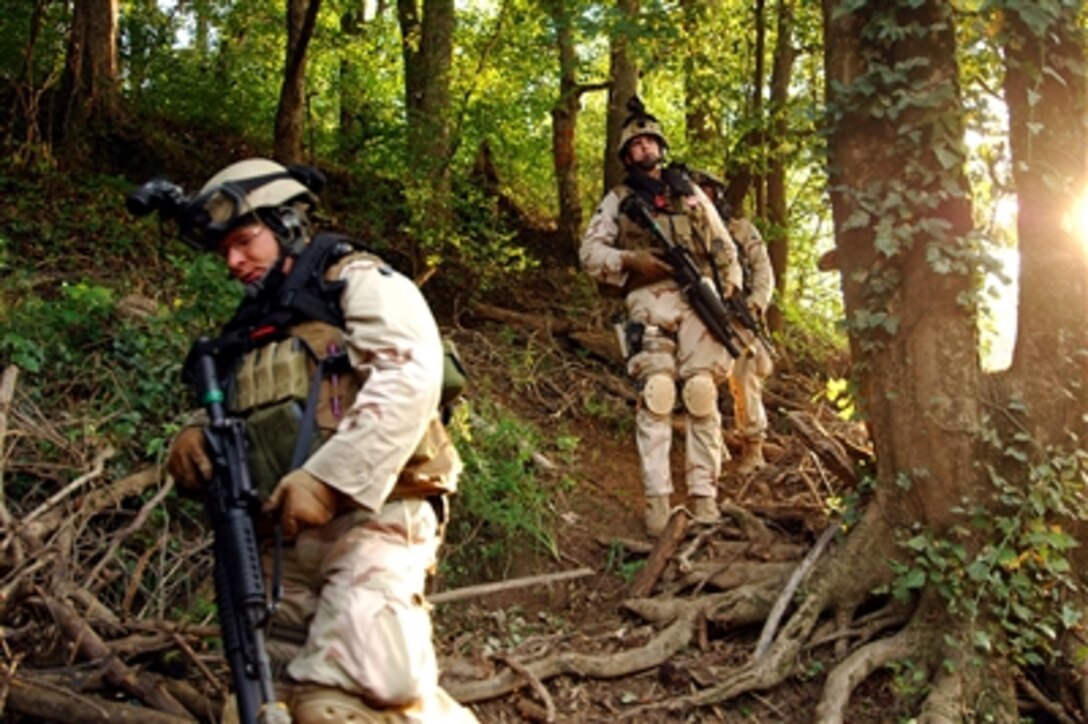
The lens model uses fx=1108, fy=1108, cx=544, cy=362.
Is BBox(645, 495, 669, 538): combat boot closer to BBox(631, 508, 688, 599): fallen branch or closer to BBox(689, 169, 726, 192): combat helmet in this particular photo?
BBox(631, 508, 688, 599): fallen branch

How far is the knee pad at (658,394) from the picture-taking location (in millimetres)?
6379

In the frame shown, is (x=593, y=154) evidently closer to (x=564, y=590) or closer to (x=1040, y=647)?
(x=564, y=590)

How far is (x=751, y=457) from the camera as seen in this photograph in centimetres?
777

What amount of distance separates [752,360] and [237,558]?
532cm

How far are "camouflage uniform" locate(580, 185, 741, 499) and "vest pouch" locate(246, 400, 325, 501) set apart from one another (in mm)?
3403

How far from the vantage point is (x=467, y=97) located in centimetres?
959

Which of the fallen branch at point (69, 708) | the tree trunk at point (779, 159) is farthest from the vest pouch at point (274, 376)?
the tree trunk at point (779, 159)

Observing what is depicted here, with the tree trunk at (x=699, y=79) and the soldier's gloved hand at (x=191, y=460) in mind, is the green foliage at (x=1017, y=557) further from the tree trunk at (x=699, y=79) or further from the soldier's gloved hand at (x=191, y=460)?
the tree trunk at (x=699, y=79)

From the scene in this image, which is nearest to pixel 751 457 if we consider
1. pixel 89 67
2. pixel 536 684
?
pixel 536 684

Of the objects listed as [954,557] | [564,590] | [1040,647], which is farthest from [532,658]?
[1040,647]

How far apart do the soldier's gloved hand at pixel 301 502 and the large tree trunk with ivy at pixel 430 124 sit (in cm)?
604

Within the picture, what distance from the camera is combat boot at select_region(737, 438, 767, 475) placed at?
7715 millimetres

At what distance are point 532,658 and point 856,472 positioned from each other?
6.26ft

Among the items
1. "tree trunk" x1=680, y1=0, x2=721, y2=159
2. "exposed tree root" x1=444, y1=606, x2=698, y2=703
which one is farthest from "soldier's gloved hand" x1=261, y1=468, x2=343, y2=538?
"tree trunk" x1=680, y1=0, x2=721, y2=159
